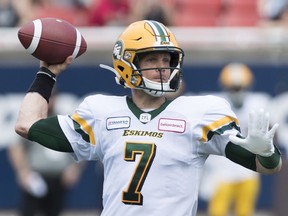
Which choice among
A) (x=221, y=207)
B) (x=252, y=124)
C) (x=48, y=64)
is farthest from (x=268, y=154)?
(x=221, y=207)

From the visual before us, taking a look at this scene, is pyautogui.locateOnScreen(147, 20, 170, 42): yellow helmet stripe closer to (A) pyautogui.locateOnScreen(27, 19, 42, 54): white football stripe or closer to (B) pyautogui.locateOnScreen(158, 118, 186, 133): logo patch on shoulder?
(B) pyautogui.locateOnScreen(158, 118, 186, 133): logo patch on shoulder

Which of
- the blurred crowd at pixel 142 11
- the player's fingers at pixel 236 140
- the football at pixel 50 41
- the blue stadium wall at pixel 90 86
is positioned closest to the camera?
the player's fingers at pixel 236 140

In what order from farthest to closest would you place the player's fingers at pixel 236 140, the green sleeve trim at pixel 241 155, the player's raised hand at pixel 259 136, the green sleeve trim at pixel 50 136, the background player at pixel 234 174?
the background player at pixel 234 174 < the green sleeve trim at pixel 50 136 < the green sleeve trim at pixel 241 155 < the player's fingers at pixel 236 140 < the player's raised hand at pixel 259 136

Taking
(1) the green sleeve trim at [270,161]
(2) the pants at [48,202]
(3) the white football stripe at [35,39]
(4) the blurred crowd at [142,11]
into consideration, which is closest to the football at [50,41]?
(3) the white football stripe at [35,39]

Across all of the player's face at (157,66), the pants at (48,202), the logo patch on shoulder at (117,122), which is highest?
the player's face at (157,66)

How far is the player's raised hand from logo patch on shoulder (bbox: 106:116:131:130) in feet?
1.86

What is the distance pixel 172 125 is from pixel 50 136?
0.65 m

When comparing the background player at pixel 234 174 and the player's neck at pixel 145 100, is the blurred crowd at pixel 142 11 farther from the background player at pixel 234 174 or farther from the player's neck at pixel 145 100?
the player's neck at pixel 145 100

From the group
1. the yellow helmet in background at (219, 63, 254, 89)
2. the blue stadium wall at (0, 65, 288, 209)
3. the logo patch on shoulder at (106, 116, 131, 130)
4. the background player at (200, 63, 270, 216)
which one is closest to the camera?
the logo patch on shoulder at (106, 116, 131, 130)

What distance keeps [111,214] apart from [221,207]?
599cm

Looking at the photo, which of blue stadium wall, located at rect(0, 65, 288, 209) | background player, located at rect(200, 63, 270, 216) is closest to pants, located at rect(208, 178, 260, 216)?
background player, located at rect(200, 63, 270, 216)

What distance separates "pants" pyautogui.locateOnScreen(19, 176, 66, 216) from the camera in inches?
382

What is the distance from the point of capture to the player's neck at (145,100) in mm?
5117

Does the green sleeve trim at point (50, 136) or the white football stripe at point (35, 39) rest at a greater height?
the white football stripe at point (35, 39)
